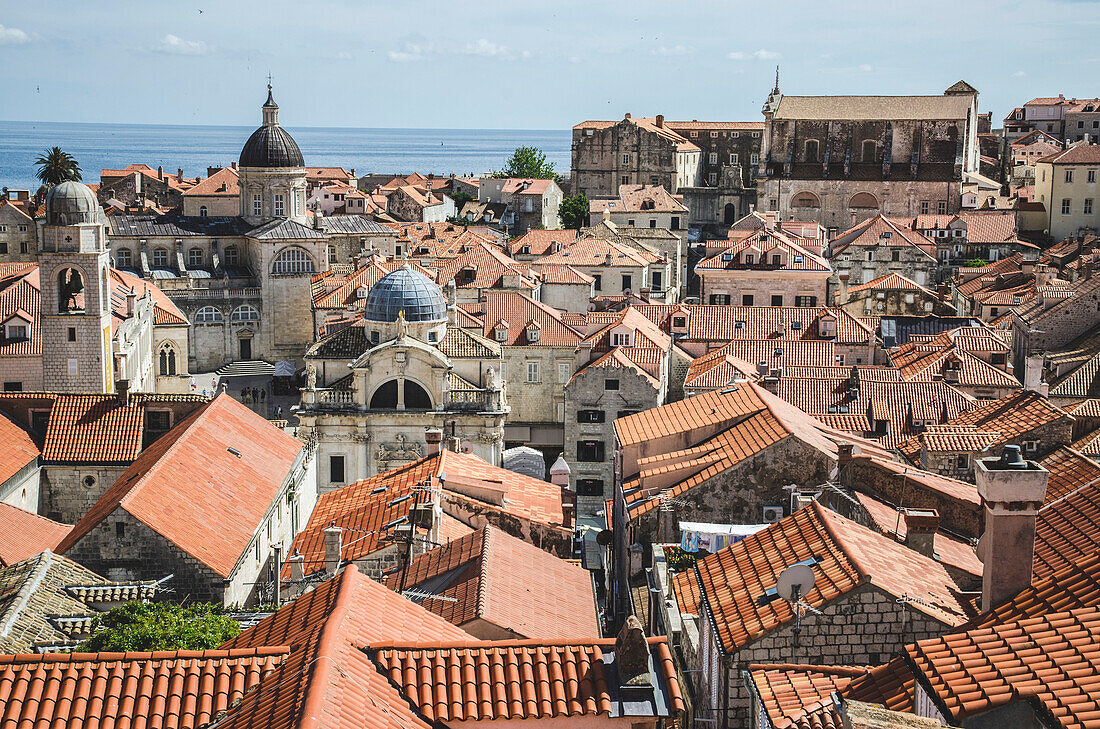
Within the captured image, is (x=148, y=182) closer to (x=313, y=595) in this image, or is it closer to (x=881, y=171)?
(x=881, y=171)

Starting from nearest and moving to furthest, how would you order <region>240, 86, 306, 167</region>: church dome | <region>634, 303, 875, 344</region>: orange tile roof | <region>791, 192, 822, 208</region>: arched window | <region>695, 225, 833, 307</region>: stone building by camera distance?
<region>634, 303, 875, 344</region>: orange tile roof < <region>695, 225, 833, 307</region>: stone building < <region>240, 86, 306, 167</region>: church dome < <region>791, 192, 822, 208</region>: arched window

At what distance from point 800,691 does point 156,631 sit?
337 inches

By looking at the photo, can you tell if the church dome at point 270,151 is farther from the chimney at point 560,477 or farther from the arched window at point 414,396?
the chimney at point 560,477

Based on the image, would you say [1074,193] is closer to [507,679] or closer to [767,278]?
[767,278]

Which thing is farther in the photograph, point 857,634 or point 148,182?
point 148,182

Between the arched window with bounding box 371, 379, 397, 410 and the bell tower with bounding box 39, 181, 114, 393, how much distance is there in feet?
30.3

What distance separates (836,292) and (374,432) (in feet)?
96.6

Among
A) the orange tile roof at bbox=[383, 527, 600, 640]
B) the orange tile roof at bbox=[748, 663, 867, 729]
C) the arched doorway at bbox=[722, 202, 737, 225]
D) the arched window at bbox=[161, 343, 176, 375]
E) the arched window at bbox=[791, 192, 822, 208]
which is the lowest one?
the arched window at bbox=[161, 343, 176, 375]

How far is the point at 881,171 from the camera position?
91.8 m

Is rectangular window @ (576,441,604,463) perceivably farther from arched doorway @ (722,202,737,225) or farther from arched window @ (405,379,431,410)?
arched doorway @ (722,202,737,225)

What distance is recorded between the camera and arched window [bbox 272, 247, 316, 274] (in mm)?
67562

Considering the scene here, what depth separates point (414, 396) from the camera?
41.6 meters

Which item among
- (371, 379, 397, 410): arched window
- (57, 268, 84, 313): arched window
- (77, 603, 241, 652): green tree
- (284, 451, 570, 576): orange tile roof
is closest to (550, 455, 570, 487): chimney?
(284, 451, 570, 576): orange tile roof

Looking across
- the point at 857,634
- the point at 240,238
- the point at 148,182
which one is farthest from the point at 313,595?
the point at 148,182
